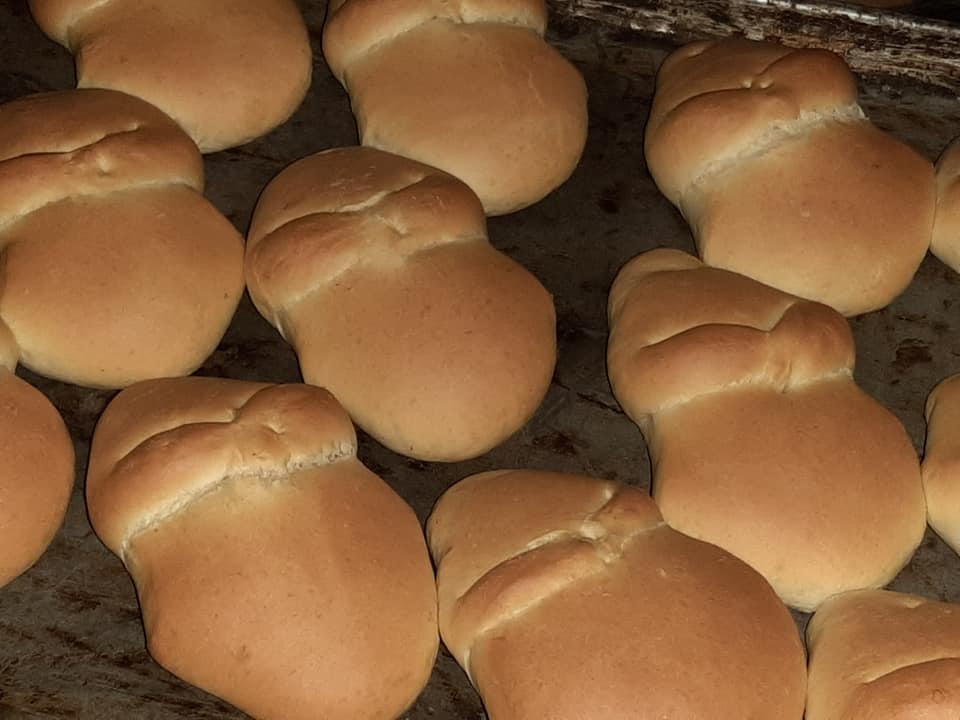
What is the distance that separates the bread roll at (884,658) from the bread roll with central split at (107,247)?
1.02m

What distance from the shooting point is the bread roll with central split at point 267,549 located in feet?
5.29

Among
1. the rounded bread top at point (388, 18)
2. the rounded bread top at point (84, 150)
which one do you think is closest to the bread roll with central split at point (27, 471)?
the rounded bread top at point (84, 150)

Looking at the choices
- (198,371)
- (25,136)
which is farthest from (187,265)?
(25,136)

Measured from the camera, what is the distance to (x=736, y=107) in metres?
2.07

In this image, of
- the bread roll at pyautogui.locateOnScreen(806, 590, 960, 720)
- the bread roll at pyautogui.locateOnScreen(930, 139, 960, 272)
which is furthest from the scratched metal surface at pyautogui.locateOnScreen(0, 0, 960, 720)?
the bread roll at pyautogui.locateOnScreen(806, 590, 960, 720)

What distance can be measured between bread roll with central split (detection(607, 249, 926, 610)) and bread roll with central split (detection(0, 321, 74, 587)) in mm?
838

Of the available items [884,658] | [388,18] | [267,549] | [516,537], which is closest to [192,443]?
[267,549]

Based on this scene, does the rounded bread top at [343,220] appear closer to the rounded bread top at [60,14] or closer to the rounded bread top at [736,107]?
the rounded bread top at [736,107]

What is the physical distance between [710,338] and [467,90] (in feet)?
1.98

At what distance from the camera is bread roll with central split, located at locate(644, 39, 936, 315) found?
202 centimetres

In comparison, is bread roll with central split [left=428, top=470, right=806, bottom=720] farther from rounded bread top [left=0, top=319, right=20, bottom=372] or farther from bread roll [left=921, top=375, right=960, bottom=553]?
rounded bread top [left=0, top=319, right=20, bottom=372]

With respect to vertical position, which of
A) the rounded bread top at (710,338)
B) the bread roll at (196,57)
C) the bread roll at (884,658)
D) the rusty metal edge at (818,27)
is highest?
the rusty metal edge at (818,27)

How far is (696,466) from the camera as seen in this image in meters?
1.80

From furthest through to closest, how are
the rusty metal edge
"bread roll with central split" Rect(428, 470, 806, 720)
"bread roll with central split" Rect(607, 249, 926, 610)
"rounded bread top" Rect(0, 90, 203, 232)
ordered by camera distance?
1. the rusty metal edge
2. "rounded bread top" Rect(0, 90, 203, 232)
3. "bread roll with central split" Rect(607, 249, 926, 610)
4. "bread roll with central split" Rect(428, 470, 806, 720)
